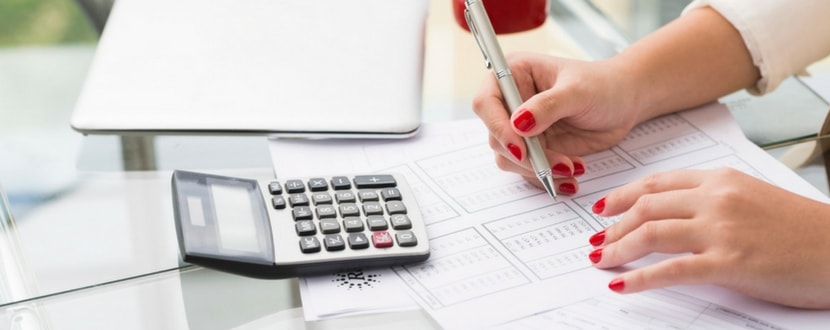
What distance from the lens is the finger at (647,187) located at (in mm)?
713

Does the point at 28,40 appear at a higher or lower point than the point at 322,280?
higher

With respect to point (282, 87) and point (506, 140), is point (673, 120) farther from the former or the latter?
point (282, 87)

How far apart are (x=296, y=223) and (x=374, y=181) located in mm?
76

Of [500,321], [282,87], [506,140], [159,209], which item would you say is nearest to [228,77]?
[282,87]

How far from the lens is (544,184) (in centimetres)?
77

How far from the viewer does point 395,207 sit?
2.44 feet

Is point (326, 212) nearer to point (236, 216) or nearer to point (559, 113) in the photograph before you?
point (236, 216)

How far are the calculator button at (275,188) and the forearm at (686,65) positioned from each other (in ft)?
0.98

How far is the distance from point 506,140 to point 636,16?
1.23ft

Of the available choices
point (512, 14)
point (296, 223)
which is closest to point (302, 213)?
point (296, 223)

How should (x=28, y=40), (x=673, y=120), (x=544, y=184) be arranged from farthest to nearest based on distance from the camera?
(x=28, y=40) → (x=673, y=120) → (x=544, y=184)

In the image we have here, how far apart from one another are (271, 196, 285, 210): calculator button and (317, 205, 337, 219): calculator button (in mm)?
27

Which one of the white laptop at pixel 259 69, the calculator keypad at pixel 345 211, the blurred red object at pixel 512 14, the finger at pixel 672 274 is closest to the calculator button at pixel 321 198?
the calculator keypad at pixel 345 211

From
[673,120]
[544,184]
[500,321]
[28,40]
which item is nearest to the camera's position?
[500,321]
